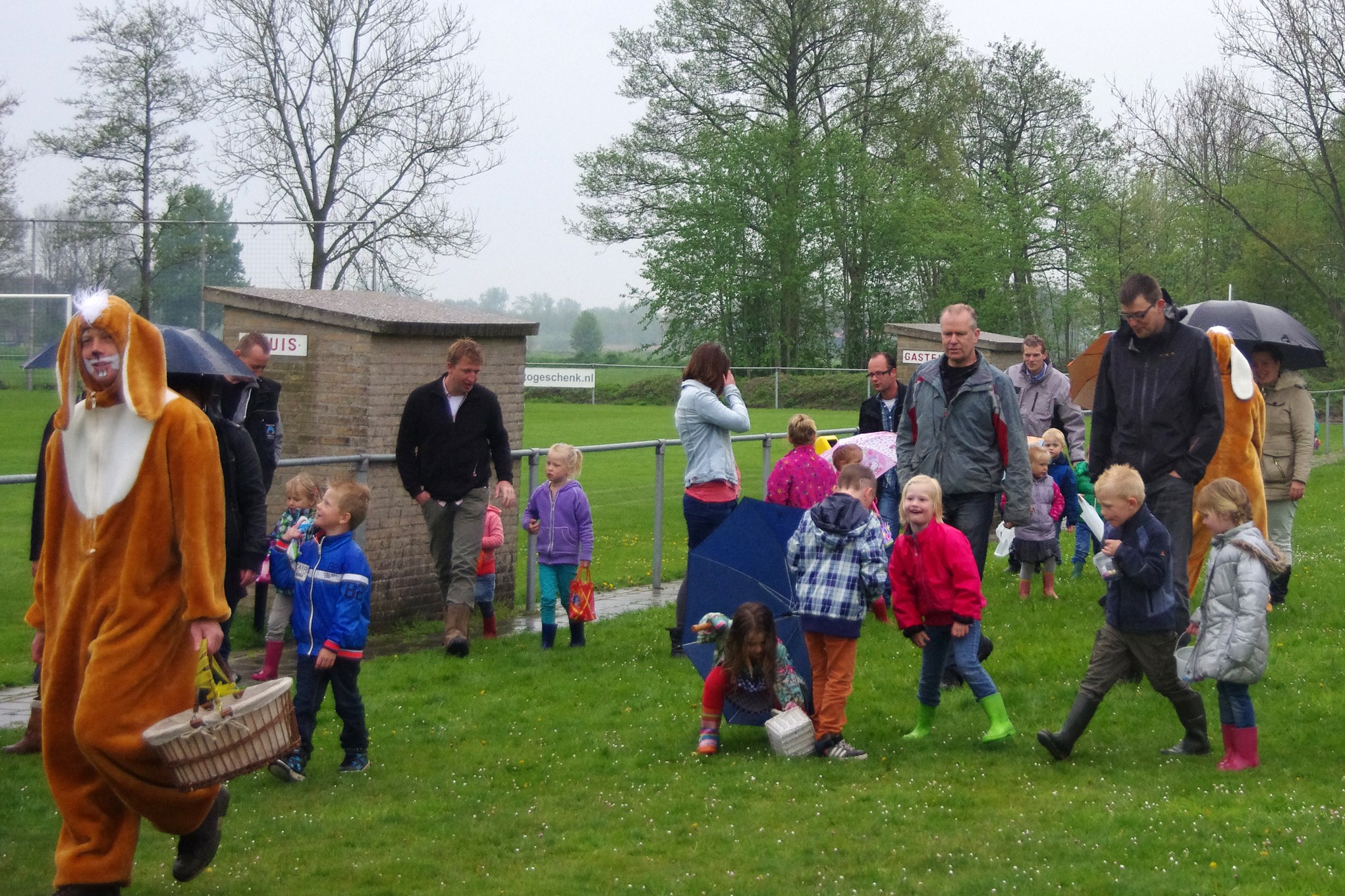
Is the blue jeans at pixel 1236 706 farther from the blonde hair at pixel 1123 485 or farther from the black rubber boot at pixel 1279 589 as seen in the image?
the black rubber boot at pixel 1279 589

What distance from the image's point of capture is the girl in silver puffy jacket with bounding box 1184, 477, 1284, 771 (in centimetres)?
615

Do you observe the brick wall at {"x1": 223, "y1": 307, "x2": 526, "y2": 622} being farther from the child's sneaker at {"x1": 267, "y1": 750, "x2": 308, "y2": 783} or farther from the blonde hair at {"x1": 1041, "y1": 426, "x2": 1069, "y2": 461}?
the blonde hair at {"x1": 1041, "y1": 426, "x2": 1069, "y2": 461}

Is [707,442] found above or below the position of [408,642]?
above

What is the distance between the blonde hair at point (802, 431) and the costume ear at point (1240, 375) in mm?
2638

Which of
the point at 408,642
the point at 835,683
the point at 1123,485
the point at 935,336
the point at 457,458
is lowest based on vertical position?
the point at 408,642

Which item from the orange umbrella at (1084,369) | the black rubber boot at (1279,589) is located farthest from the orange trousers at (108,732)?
the black rubber boot at (1279,589)

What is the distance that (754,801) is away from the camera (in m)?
6.14

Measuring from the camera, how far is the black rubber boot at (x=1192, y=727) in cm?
655

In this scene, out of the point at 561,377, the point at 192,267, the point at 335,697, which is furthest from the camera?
the point at 561,377

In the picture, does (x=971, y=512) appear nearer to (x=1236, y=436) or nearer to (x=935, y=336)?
(x=1236, y=436)

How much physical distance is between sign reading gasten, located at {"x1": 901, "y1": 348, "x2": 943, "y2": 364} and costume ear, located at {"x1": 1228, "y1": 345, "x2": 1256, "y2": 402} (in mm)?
7562

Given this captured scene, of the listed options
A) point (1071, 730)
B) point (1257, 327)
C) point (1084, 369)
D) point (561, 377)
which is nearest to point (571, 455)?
point (1071, 730)

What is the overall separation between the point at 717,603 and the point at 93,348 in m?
3.69

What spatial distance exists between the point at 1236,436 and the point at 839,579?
287 cm
